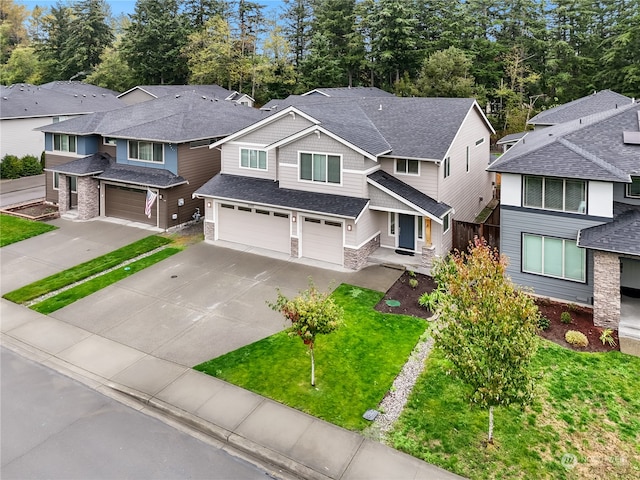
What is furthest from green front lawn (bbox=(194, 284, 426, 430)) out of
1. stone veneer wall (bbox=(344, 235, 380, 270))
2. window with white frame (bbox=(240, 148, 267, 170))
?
window with white frame (bbox=(240, 148, 267, 170))

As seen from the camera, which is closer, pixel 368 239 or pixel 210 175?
pixel 368 239

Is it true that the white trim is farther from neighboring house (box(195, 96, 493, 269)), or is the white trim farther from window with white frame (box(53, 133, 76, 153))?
window with white frame (box(53, 133, 76, 153))

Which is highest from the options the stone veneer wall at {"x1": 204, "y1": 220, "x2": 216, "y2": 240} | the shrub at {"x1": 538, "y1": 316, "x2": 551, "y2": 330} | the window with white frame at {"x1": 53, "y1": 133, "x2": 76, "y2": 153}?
the window with white frame at {"x1": 53, "y1": 133, "x2": 76, "y2": 153}

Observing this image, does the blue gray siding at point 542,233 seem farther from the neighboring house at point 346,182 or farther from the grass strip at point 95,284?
the grass strip at point 95,284

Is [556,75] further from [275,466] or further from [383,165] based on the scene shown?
[275,466]

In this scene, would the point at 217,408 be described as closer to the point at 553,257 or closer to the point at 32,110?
the point at 553,257

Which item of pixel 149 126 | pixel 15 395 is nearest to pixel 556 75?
pixel 149 126

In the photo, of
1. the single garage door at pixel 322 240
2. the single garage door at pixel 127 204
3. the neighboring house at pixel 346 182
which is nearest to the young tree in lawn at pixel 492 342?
the neighboring house at pixel 346 182
